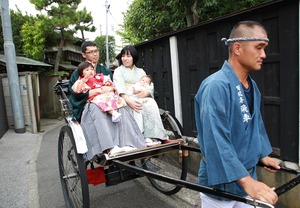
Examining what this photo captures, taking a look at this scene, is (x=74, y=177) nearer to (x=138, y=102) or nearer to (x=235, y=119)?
(x=138, y=102)

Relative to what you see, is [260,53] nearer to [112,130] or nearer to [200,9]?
[112,130]

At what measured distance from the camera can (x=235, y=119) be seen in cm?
170

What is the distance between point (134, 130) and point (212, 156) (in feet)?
6.20

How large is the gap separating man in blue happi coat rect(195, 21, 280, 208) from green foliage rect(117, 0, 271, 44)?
735 centimetres

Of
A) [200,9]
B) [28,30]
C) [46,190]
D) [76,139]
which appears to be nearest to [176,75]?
[76,139]

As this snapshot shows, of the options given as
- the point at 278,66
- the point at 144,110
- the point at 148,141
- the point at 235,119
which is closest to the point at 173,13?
the point at 144,110

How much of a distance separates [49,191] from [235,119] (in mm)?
3735

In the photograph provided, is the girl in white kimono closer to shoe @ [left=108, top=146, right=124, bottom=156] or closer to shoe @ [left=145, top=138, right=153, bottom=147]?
shoe @ [left=145, top=138, right=153, bottom=147]

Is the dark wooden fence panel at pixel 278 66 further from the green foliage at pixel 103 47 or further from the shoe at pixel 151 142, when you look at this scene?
the green foliage at pixel 103 47

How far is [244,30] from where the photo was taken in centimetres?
168

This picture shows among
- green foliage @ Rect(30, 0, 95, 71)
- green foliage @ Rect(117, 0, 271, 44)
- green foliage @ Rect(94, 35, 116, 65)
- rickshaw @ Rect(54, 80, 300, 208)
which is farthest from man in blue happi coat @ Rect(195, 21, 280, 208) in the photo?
green foliage @ Rect(94, 35, 116, 65)

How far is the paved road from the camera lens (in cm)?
395

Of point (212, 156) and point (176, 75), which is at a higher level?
point (176, 75)

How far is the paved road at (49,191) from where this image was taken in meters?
3.95
